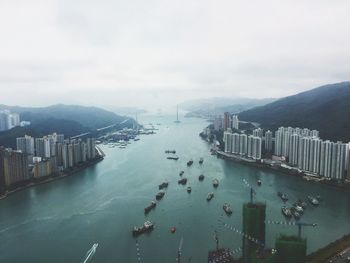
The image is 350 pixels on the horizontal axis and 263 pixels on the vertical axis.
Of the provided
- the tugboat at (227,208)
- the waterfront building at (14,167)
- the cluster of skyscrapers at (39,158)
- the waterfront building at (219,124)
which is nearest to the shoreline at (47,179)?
the cluster of skyscrapers at (39,158)

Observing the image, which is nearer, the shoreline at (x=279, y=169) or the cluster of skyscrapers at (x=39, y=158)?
the shoreline at (x=279, y=169)

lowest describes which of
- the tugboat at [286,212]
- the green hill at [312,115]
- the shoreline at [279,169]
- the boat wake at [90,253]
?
the boat wake at [90,253]

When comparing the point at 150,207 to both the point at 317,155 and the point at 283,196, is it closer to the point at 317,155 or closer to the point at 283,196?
the point at 283,196

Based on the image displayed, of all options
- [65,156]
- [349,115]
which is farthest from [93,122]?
[349,115]

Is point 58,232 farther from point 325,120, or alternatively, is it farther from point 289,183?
point 325,120

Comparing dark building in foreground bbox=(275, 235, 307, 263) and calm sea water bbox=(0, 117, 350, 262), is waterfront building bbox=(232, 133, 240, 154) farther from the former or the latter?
dark building in foreground bbox=(275, 235, 307, 263)

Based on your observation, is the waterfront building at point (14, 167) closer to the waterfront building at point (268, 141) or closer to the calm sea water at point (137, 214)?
the calm sea water at point (137, 214)

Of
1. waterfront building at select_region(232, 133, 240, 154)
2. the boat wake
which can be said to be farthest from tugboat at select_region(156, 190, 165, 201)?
waterfront building at select_region(232, 133, 240, 154)
